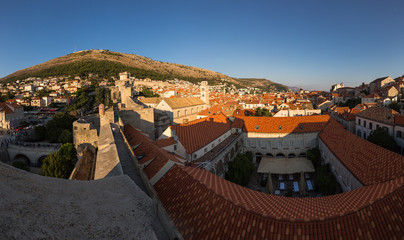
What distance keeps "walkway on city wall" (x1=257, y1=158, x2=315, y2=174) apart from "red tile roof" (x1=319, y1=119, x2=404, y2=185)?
3.23 metres

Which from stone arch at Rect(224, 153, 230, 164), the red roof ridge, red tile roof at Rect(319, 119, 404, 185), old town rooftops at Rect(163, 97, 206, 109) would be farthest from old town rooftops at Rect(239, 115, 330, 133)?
the red roof ridge

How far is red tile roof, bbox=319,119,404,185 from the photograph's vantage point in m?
12.4

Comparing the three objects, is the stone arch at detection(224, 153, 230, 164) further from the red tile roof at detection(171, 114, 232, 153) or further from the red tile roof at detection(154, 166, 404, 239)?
the red tile roof at detection(154, 166, 404, 239)

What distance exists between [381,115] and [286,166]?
19.4 m

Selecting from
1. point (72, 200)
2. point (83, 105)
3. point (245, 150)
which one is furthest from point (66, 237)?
point (83, 105)

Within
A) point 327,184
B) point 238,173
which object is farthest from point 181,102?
point 327,184

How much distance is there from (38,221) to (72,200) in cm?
98

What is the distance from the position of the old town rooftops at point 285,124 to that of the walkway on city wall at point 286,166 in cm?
472

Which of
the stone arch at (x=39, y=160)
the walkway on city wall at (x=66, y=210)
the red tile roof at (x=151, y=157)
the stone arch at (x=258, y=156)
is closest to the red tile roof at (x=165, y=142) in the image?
the red tile roof at (x=151, y=157)

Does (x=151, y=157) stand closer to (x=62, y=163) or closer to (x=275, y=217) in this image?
(x=275, y=217)

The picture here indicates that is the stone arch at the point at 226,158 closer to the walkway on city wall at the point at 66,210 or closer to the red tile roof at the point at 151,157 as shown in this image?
the red tile roof at the point at 151,157

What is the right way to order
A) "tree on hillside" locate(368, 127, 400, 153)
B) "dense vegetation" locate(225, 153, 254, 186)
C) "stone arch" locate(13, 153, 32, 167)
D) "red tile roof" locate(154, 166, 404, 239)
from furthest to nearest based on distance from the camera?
"stone arch" locate(13, 153, 32, 167), "tree on hillside" locate(368, 127, 400, 153), "dense vegetation" locate(225, 153, 254, 186), "red tile roof" locate(154, 166, 404, 239)

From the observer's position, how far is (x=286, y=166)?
22.9 m

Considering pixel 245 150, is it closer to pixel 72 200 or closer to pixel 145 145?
pixel 145 145
